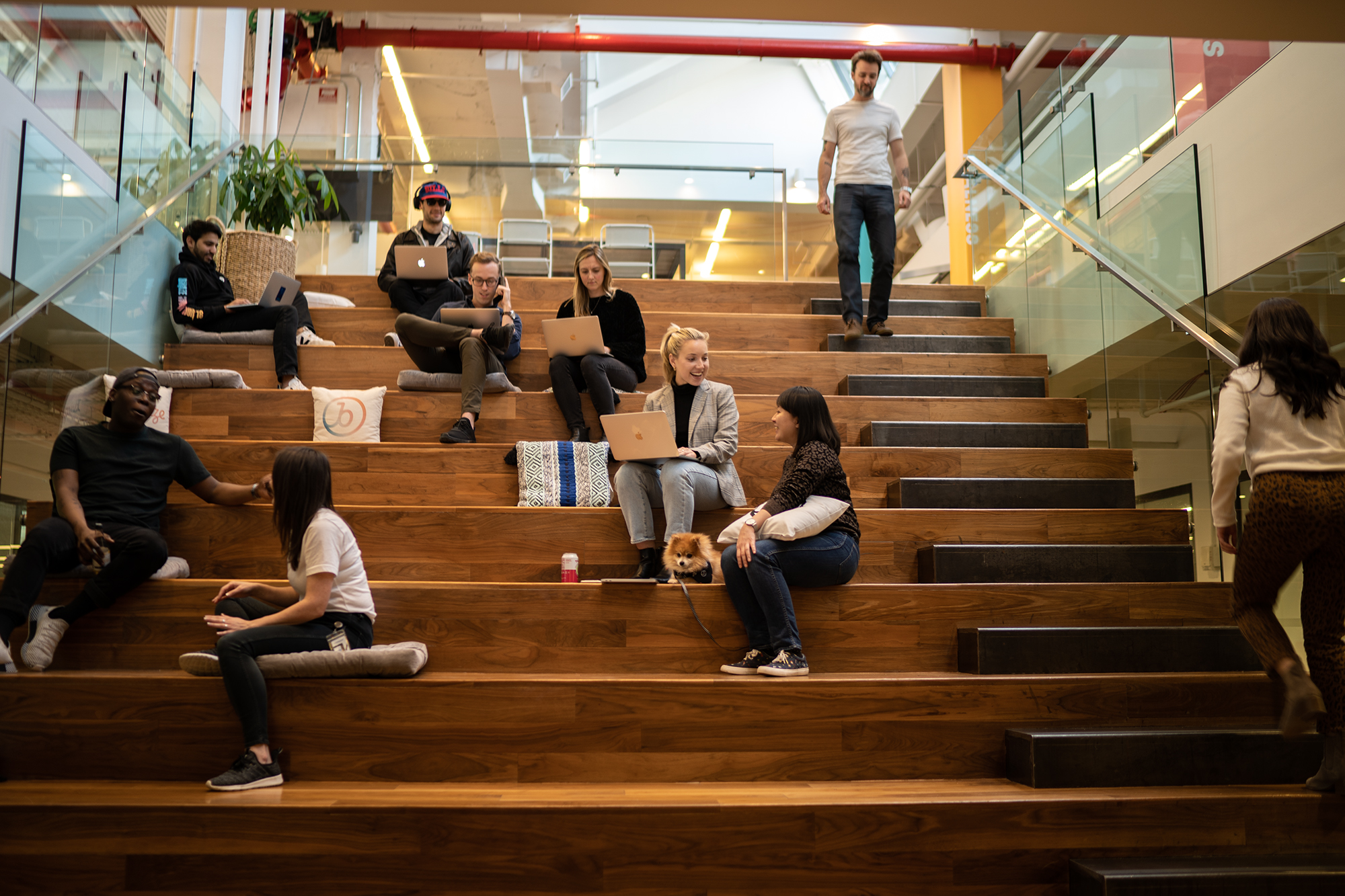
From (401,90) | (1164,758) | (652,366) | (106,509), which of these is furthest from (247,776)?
(401,90)

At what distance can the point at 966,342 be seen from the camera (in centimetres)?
503

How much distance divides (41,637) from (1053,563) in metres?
3.10

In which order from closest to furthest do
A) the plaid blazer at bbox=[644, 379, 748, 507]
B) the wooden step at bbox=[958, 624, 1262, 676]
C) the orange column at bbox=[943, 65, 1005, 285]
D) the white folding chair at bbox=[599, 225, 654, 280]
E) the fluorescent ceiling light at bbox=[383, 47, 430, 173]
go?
the wooden step at bbox=[958, 624, 1262, 676] < the plaid blazer at bbox=[644, 379, 748, 507] < the white folding chair at bbox=[599, 225, 654, 280] < the orange column at bbox=[943, 65, 1005, 285] < the fluorescent ceiling light at bbox=[383, 47, 430, 173]

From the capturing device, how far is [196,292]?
4.76 m

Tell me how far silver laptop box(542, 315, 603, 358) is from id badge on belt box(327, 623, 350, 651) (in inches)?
67.4

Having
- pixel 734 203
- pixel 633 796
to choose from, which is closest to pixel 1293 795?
pixel 633 796

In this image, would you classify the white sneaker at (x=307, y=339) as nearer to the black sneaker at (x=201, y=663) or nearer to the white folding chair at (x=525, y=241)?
the black sneaker at (x=201, y=663)

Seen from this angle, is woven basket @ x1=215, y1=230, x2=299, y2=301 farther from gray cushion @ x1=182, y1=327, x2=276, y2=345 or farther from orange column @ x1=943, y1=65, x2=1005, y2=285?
Result: orange column @ x1=943, y1=65, x2=1005, y2=285

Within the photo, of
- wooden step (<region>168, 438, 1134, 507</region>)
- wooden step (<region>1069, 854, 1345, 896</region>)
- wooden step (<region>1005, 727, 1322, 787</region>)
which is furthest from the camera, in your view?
wooden step (<region>168, 438, 1134, 507</region>)

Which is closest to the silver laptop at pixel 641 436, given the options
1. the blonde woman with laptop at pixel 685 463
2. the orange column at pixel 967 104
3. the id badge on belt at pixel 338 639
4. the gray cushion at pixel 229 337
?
the blonde woman with laptop at pixel 685 463

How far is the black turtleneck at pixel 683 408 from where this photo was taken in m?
3.61

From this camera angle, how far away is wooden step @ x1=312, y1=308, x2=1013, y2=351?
5.14 meters

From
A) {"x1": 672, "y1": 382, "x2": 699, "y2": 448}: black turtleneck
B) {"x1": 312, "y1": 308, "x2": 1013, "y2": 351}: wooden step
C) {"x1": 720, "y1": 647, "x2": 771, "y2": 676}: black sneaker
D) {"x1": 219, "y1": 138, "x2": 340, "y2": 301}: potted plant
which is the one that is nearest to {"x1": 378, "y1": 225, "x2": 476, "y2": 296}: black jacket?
{"x1": 312, "y1": 308, "x2": 1013, "y2": 351}: wooden step

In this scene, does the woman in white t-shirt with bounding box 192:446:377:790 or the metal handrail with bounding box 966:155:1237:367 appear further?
the metal handrail with bounding box 966:155:1237:367
